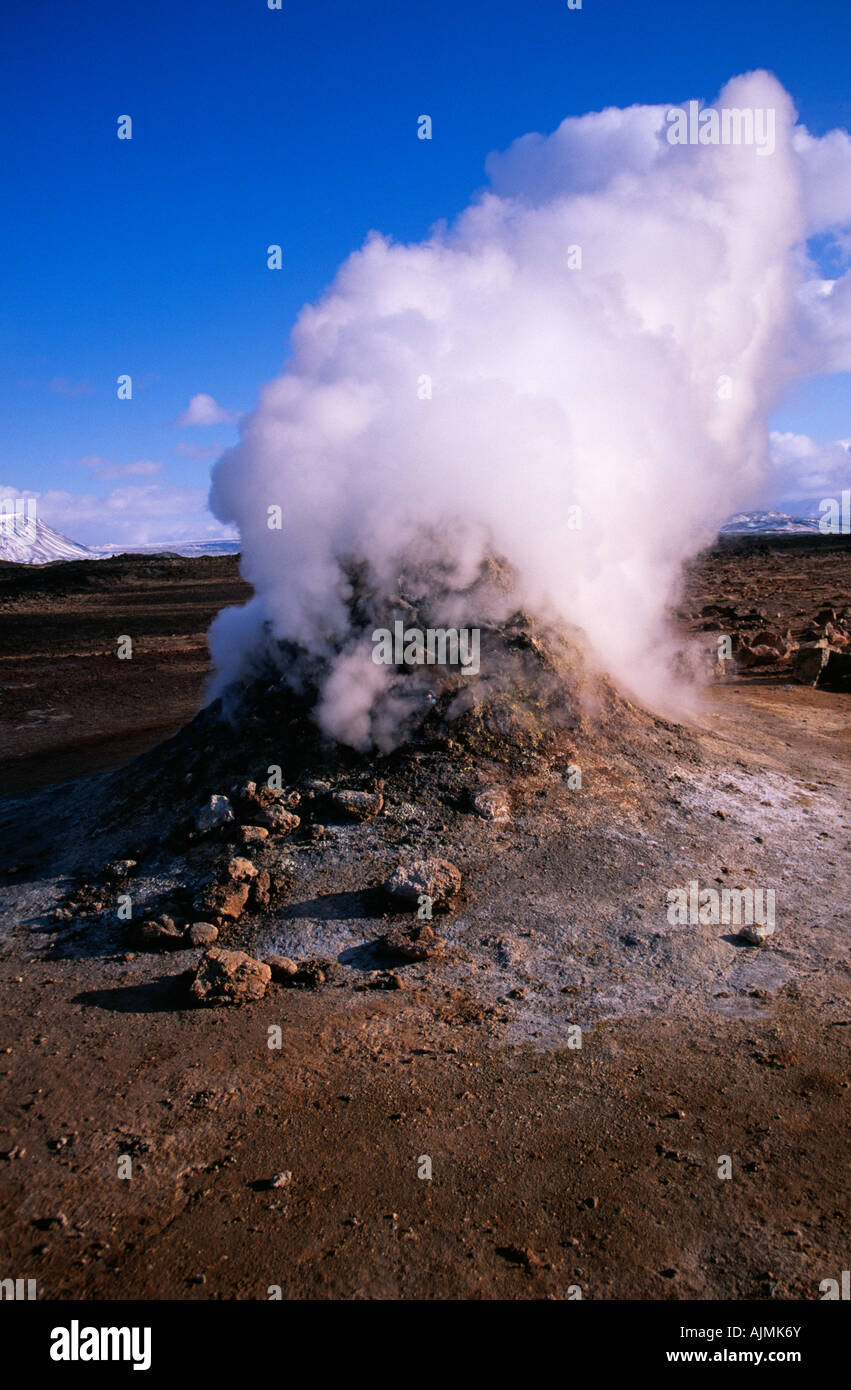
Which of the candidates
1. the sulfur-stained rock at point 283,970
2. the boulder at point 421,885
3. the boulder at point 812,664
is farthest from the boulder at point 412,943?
the boulder at point 812,664

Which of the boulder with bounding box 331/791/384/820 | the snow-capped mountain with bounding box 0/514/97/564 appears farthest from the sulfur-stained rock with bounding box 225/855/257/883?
the snow-capped mountain with bounding box 0/514/97/564

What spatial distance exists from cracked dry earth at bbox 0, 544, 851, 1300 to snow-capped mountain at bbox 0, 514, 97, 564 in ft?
400

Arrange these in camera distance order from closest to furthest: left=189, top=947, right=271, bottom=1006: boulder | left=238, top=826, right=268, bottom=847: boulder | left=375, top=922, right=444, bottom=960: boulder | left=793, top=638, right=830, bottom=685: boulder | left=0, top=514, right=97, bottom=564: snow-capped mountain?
left=189, top=947, right=271, bottom=1006: boulder < left=375, top=922, right=444, bottom=960: boulder < left=238, top=826, right=268, bottom=847: boulder < left=793, top=638, right=830, bottom=685: boulder < left=0, top=514, right=97, bottom=564: snow-capped mountain

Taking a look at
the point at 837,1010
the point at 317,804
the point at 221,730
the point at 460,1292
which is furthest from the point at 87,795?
the point at 837,1010

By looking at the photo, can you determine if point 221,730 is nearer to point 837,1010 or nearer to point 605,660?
point 605,660

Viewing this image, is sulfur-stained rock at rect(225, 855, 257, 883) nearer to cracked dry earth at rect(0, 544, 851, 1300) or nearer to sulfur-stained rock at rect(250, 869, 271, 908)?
sulfur-stained rock at rect(250, 869, 271, 908)

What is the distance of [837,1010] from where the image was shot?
448cm

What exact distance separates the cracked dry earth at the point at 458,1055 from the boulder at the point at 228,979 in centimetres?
10

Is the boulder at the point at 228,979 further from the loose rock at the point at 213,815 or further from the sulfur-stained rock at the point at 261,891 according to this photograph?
the loose rock at the point at 213,815

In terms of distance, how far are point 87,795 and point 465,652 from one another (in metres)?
3.81

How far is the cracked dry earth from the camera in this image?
3.15 m

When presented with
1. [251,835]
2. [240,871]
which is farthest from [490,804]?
[240,871]

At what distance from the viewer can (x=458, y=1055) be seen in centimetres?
422

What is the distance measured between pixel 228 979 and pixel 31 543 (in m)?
153
